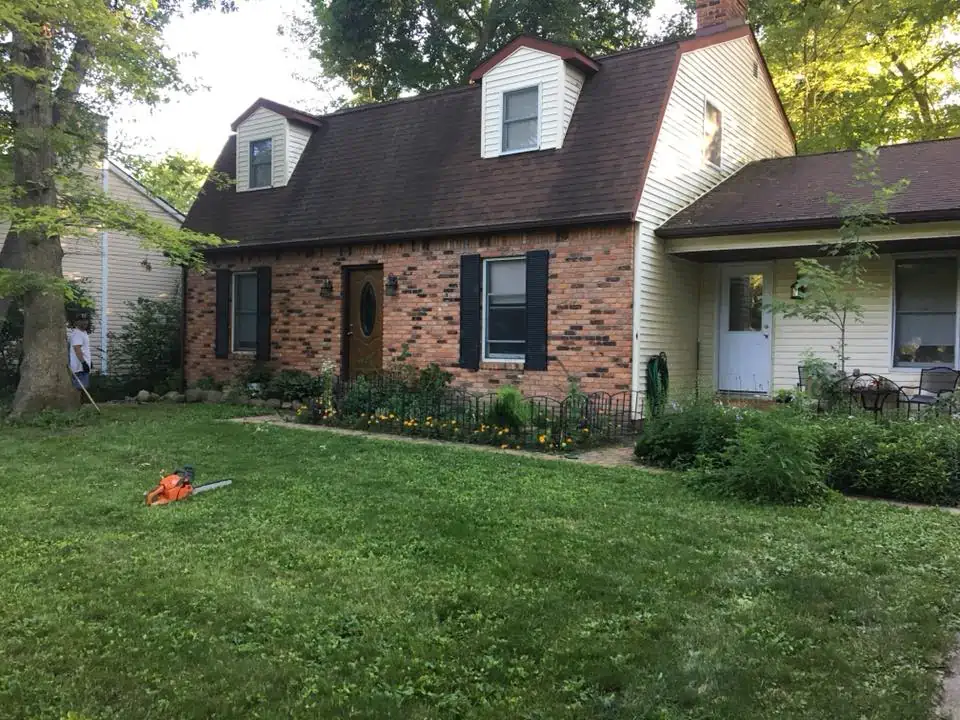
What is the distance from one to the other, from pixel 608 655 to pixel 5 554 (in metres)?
3.53

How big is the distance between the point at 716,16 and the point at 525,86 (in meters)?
4.25

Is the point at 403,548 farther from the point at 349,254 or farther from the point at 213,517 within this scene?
the point at 349,254

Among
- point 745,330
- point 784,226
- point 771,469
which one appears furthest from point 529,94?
point 771,469

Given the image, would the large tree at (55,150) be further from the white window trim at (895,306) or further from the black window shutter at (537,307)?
the white window trim at (895,306)

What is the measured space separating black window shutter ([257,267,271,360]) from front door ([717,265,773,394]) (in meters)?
8.15

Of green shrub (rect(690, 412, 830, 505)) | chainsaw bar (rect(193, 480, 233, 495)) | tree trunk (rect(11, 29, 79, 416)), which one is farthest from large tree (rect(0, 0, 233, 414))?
green shrub (rect(690, 412, 830, 505))

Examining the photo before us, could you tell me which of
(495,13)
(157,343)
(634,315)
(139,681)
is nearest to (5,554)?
(139,681)

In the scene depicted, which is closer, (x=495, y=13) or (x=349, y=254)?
(x=349, y=254)

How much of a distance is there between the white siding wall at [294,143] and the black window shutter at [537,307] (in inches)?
248

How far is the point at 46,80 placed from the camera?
10.4 meters

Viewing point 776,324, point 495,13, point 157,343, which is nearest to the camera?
point 776,324

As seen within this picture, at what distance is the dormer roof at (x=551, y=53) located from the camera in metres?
11.2

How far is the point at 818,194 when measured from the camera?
35.2 feet

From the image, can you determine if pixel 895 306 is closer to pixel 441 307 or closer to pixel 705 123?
pixel 705 123
